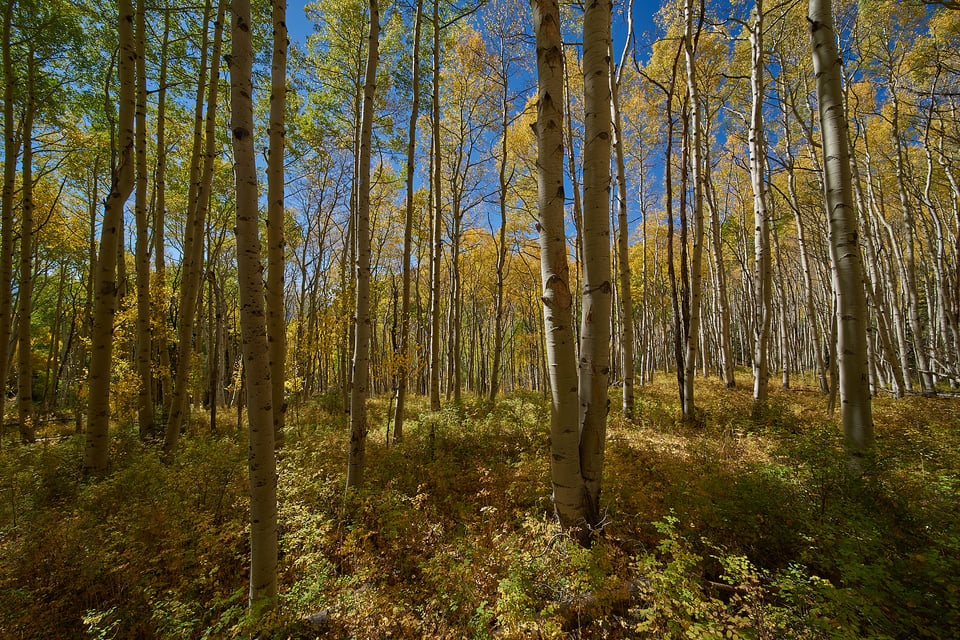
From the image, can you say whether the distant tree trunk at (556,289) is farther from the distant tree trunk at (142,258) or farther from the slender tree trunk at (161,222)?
the slender tree trunk at (161,222)

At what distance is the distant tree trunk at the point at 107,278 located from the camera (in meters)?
4.88

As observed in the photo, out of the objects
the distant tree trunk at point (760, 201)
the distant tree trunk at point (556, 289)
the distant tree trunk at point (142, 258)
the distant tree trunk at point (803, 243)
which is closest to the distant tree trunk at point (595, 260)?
the distant tree trunk at point (556, 289)

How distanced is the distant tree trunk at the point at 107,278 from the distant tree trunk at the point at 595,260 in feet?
20.9

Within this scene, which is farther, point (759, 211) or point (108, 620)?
point (759, 211)

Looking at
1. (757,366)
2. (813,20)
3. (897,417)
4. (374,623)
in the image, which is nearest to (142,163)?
(374,623)

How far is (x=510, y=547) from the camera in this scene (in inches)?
106

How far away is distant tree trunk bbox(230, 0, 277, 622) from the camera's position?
2479mm

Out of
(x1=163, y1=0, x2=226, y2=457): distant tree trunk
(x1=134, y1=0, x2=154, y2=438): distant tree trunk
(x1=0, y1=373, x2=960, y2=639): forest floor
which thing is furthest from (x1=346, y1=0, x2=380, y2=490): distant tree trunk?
(x1=134, y1=0, x2=154, y2=438): distant tree trunk

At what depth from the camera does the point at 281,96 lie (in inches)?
141

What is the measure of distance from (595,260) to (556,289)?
50 centimetres

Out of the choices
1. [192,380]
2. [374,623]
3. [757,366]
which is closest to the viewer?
[374,623]

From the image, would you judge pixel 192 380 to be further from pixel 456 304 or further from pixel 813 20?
pixel 813 20

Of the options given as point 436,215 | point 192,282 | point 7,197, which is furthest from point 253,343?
point 7,197

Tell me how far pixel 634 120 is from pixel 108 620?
51.0 feet
